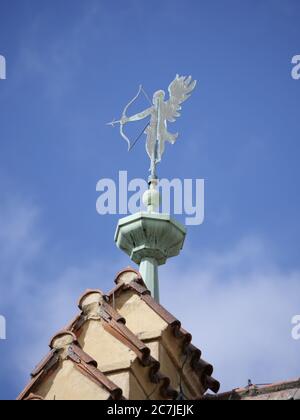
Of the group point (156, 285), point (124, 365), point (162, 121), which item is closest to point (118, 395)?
point (124, 365)

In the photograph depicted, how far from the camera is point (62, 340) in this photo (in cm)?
1703

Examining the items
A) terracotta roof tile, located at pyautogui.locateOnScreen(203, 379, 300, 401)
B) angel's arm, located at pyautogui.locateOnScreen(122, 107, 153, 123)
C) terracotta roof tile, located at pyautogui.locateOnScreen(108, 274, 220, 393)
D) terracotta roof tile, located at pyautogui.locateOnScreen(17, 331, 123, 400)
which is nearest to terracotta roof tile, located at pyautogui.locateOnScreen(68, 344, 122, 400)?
terracotta roof tile, located at pyautogui.locateOnScreen(17, 331, 123, 400)

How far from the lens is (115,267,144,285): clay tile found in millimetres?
18688

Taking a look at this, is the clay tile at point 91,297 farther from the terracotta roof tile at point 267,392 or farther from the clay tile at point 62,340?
the terracotta roof tile at point 267,392

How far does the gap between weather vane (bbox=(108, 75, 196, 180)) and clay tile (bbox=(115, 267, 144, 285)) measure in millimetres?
3458

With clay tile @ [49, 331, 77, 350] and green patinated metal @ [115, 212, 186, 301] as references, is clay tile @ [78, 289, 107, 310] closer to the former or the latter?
clay tile @ [49, 331, 77, 350]

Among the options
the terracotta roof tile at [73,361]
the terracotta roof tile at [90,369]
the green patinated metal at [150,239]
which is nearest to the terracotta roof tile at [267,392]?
the terracotta roof tile at [90,369]

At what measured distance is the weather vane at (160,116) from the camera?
2211cm

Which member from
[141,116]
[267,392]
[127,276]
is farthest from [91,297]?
[141,116]

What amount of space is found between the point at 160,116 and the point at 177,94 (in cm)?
57

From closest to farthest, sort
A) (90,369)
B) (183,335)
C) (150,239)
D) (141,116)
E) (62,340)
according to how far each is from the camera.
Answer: (90,369) → (62,340) → (183,335) → (150,239) → (141,116)

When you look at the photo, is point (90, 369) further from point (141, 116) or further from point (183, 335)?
point (141, 116)
